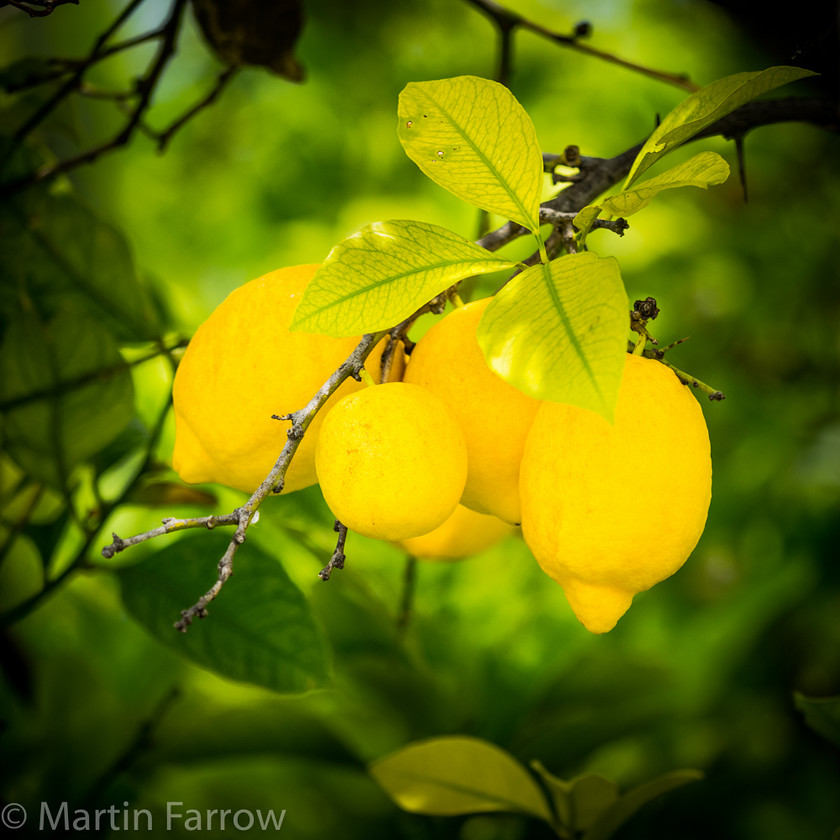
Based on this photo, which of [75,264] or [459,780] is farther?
[75,264]

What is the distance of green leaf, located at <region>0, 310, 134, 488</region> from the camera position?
0.66m

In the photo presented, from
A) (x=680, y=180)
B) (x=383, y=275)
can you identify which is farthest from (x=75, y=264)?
(x=680, y=180)

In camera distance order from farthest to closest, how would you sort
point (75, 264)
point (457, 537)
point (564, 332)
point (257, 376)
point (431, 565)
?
point (431, 565)
point (75, 264)
point (457, 537)
point (257, 376)
point (564, 332)

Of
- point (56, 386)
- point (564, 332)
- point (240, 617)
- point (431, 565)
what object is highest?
point (564, 332)

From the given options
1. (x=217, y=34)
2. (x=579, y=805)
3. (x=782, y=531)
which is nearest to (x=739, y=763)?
(x=782, y=531)

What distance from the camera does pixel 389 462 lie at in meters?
0.38

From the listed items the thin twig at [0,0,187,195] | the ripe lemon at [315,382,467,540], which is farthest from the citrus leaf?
the thin twig at [0,0,187,195]

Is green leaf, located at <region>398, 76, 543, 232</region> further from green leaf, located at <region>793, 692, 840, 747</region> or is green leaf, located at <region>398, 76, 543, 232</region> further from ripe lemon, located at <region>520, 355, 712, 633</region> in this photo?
green leaf, located at <region>793, 692, 840, 747</region>

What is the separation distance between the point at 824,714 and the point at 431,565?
52 cm

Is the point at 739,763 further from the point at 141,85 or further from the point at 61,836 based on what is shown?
the point at 141,85

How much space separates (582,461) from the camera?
1.25 ft

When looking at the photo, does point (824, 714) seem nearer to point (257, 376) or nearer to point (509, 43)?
point (257, 376)

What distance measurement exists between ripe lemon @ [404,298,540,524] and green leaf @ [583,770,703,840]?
0.95 ft

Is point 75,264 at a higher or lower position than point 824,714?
higher
